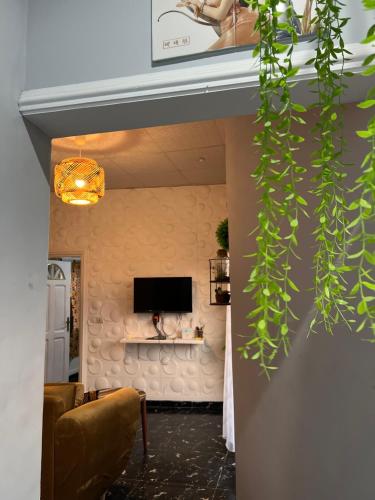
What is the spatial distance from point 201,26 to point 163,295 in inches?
176

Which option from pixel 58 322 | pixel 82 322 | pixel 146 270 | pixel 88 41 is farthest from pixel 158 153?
pixel 58 322

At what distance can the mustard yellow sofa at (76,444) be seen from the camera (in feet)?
7.68

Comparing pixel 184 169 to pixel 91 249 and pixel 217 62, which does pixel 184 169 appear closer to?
pixel 91 249

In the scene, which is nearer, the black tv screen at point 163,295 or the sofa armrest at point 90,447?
the sofa armrest at point 90,447

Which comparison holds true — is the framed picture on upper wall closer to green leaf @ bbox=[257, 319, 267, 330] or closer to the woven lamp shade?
green leaf @ bbox=[257, 319, 267, 330]

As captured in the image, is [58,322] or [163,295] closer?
[163,295]

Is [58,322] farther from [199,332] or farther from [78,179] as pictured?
[78,179]

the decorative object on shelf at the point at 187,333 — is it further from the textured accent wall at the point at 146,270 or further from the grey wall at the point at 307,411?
the grey wall at the point at 307,411

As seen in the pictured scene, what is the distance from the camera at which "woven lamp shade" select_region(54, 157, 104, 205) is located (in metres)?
3.49

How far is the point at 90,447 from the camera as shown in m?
2.41

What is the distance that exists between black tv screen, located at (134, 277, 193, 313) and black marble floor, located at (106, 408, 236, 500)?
1438 millimetres

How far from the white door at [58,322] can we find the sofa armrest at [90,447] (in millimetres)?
3799

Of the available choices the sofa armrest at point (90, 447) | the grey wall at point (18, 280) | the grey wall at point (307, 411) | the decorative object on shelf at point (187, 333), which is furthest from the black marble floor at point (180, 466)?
the grey wall at point (18, 280)

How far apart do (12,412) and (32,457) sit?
8.0 inches
